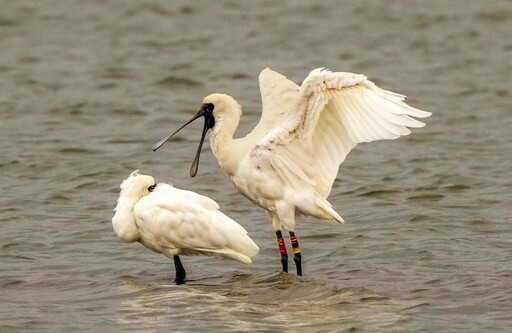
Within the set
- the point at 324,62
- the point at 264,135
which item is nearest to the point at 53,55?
the point at 324,62

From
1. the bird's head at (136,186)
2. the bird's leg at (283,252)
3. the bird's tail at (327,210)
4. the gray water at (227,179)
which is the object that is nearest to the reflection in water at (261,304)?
the gray water at (227,179)

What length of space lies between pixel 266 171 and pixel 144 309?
163 centimetres

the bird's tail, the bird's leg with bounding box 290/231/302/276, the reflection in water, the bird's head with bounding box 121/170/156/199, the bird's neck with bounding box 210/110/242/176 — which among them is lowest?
the reflection in water

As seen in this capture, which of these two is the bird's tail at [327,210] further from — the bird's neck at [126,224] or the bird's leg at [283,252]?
the bird's neck at [126,224]

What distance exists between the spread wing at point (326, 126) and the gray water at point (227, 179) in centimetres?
89

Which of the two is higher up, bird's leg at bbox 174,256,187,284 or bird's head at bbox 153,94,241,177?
bird's head at bbox 153,94,241,177

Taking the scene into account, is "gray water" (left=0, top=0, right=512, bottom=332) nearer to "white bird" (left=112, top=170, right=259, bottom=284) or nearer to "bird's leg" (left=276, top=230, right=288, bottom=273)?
"bird's leg" (left=276, top=230, right=288, bottom=273)

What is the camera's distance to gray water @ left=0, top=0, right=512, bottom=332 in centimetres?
966

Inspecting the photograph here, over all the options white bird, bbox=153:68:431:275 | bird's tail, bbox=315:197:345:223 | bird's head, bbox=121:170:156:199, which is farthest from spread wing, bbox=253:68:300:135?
bird's head, bbox=121:170:156:199

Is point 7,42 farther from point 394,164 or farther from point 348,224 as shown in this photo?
point 348,224

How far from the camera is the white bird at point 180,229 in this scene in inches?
412

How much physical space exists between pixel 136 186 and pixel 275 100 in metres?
1.34

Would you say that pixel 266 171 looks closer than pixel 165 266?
Yes

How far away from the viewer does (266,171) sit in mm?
10500
